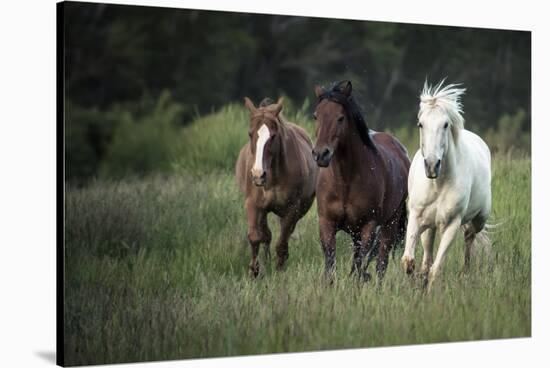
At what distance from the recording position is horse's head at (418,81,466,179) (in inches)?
256

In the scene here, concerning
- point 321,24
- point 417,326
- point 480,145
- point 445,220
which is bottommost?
point 417,326

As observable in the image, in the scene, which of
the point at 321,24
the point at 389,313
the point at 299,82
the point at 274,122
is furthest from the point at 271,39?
the point at 389,313

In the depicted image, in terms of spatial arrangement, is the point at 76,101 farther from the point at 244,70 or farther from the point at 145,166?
the point at 244,70

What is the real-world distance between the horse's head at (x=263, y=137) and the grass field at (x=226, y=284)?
2.05 ft

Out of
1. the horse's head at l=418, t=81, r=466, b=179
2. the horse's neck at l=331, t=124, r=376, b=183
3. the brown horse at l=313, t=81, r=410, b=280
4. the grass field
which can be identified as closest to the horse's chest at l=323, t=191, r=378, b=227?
the brown horse at l=313, t=81, r=410, b=280

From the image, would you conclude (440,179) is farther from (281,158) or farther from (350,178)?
(281,158)

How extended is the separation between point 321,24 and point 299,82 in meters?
3.63

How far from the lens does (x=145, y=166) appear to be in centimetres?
921

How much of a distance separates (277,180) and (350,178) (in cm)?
49

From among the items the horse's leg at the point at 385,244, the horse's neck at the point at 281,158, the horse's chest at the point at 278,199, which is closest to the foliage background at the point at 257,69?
the horse's neck at the point at 281,158

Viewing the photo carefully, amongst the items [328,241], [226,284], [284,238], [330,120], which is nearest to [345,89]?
[330,120]

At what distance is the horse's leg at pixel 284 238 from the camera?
696cm

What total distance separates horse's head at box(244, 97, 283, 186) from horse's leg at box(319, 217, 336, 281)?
48cm

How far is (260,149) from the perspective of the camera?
6586mm
